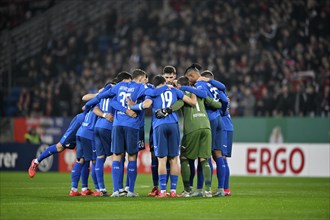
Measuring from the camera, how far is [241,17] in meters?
32.8

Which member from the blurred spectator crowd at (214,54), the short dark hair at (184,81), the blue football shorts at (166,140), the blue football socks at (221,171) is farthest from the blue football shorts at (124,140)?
the blurred spectator crowd at (214,54)

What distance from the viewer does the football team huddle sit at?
15.5m

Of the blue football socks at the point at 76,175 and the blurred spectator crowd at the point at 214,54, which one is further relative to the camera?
the blurred spectator crowd at the point at 214,54

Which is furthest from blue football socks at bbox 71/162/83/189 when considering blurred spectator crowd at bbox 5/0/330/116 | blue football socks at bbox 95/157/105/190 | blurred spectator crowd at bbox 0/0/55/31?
blurred spectator crowd at bbox 0/0/55/31

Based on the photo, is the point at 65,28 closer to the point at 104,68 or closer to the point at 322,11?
the point at 104,68

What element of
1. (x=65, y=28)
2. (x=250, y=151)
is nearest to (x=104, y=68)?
(x=65, y=28)

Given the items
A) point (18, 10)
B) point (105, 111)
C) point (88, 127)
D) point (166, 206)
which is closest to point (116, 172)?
point (105, 111)

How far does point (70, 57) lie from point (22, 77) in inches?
94.9

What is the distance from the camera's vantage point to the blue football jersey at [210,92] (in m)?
16.1

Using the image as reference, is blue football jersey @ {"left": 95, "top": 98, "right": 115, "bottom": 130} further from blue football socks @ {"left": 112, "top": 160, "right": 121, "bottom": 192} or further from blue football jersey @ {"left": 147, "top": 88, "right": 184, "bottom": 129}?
A: blue football jersey @ {"left": 147, "top": 88, "right": 184, "bottom": 129}

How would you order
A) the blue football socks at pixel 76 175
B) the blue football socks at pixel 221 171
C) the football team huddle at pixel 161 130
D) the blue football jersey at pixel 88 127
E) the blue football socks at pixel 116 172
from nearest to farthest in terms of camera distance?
the football team huddle at pixel 161 130 → the blue football socks at pixel 116 172 → the blue football socks at pixel 221 171 → the blue football socks at pixel 76 175 → the blue football jersey at pixel 88 127

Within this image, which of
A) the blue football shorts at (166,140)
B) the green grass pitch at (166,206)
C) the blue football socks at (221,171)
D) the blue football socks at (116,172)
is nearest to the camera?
the green grass pitch at (166,206)

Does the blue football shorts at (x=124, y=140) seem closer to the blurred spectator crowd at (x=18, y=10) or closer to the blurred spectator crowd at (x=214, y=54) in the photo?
the blurred spectator crowd at (x=214, y=54)

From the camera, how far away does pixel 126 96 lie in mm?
15789
